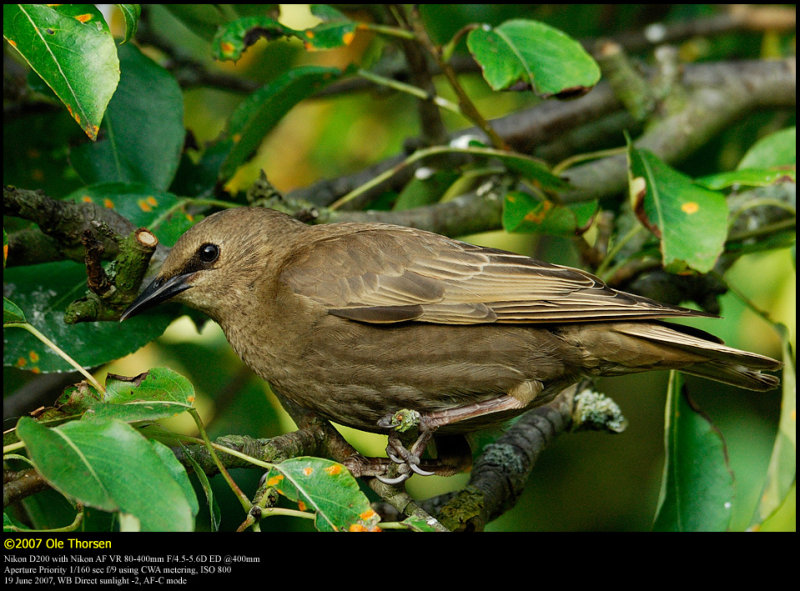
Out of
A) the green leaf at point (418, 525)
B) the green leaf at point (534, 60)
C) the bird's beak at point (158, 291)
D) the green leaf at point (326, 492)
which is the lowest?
the green leaf at point (418, 525)

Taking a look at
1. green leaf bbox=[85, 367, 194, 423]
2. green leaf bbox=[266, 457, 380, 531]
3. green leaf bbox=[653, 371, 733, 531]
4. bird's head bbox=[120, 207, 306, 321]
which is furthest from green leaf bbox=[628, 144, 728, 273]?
green leaf bbox=[85, 367, 194, 423]

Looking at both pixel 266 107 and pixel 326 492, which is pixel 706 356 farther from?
pixel 266 107

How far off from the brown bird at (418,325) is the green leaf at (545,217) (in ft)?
0.87

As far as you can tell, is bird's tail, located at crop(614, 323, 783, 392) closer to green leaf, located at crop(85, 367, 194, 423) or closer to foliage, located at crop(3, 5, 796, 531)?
foliage, located at crop(3, 5, 796, 531)

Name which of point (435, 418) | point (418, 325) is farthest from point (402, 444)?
point (418, 325)

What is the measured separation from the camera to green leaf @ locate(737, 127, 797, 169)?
4602mm

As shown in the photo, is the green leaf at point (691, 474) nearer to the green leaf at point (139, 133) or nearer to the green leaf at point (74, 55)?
the green leaf at point (139, 133)

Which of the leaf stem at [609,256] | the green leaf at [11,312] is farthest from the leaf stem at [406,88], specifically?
the green leaf at [11,312]

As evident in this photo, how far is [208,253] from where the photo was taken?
3760 millimetres

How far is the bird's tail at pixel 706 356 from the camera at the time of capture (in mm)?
3402

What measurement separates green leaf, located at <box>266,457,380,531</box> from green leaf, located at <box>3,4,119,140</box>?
48.5 inches

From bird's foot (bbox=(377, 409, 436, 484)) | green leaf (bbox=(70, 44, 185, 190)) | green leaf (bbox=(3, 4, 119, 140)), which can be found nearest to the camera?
green leaf (bbox=(3, 4, 119, 140))

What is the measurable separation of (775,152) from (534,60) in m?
1.70

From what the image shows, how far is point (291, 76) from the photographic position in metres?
4.13
